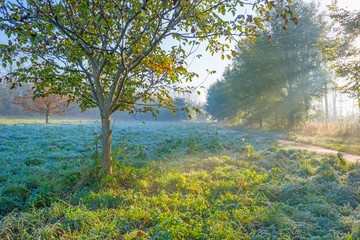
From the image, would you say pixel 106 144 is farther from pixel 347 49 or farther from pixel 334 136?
pixel 334 136

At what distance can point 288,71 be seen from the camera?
17.2m

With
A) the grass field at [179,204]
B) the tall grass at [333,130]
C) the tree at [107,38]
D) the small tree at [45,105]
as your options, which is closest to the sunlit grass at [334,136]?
the tall grass at [333,130]

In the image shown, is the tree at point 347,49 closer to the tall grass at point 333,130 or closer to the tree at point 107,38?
the tall grass at point 333,130

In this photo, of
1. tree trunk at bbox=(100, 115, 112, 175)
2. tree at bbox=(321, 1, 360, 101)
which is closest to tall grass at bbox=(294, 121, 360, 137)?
tree at bbox=(321, 1, 360, 101)

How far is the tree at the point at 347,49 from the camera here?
8617 millimetres

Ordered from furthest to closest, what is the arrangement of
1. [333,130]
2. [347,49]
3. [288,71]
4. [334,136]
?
[288,71] → [333,130] → [334,136] → [347,49]

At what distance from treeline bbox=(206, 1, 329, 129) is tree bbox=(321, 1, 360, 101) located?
615cm

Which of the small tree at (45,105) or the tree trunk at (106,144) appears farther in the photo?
the small tree at (45,105)

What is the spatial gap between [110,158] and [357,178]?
251 inches

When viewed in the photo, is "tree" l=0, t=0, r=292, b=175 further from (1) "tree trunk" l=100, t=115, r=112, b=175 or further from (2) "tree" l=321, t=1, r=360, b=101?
(2) "tree" l=321, t=1, r=360, b=101

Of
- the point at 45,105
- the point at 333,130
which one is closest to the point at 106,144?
the point at 333,130

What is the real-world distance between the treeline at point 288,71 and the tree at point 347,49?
615 cm

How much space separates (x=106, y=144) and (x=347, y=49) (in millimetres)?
11395

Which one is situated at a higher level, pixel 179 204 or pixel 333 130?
pixel 333 130
